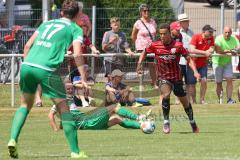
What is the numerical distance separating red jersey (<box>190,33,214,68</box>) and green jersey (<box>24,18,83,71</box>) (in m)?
9.87

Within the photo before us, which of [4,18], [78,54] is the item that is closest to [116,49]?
[4,18]

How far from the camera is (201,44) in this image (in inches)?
866

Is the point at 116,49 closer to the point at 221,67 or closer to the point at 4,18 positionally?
the point at 221,67

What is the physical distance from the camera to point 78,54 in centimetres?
1189

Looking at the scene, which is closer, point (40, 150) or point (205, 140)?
point (40, 150)

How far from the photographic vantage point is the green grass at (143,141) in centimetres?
1259

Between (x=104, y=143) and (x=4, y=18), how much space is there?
14.3m

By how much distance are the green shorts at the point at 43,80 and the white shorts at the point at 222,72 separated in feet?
34.8

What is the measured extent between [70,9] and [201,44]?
33.3 feet

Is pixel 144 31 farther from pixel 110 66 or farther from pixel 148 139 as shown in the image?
pixel 148 139

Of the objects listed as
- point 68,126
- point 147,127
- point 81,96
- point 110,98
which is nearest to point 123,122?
point 147,127

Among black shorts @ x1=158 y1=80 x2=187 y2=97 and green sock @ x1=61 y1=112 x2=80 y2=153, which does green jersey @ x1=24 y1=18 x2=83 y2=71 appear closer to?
green sock @ x1=61 y1=112 x2=80 y2=153

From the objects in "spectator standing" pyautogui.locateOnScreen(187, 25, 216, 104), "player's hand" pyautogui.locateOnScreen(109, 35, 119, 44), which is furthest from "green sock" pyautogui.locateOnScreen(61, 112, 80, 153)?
"player's hand" pyautogui.locateOnScreen(109, 35, 119, 44)

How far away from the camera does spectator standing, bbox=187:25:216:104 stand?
21.8 meters
